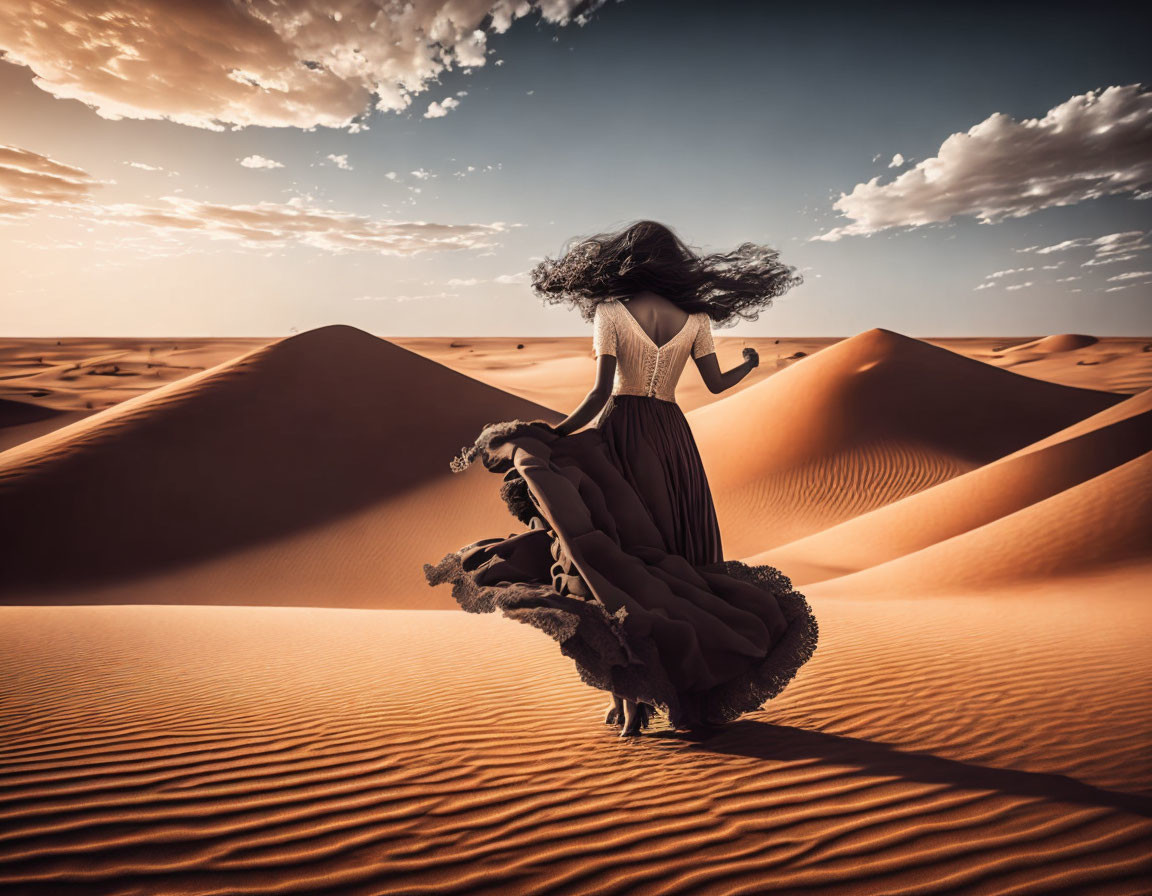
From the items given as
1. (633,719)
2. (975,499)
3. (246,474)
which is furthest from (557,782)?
(246,474)

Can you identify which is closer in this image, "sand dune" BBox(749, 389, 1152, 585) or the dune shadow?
the dune shadow

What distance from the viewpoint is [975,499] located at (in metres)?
14.6

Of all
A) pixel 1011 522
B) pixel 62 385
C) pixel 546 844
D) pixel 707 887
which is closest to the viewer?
pixel 707 887

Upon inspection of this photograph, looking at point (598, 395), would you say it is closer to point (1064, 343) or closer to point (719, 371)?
point (719, 371)

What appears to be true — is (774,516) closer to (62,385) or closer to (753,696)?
(753,696)

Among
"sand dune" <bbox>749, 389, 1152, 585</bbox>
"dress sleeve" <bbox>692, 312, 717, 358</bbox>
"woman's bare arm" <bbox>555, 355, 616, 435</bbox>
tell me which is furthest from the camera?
"sand dune" <bbox>749, 389, 1152, 585</bbox>

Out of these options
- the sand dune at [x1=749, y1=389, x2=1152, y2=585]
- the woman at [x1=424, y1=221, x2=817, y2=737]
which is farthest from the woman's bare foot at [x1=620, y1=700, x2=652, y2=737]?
the sand dune at [x1=749, y1=389, x2=1152, y2=585]

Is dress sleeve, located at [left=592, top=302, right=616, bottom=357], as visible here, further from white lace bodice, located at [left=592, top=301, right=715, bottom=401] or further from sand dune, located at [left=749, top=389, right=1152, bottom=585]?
sand dune, located at [left=749, top=389, right=1152, bottom=585]

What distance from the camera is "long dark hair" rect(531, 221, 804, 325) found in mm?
3822

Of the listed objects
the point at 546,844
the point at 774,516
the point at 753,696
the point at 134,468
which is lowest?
the point at 774,516

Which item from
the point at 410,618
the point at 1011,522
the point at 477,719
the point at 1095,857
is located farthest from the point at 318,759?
the point at 1011,522

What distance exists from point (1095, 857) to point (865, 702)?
2.28 meters

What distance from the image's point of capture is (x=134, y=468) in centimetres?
1742

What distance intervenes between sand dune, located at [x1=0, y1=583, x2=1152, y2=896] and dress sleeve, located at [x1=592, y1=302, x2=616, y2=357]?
243cm
